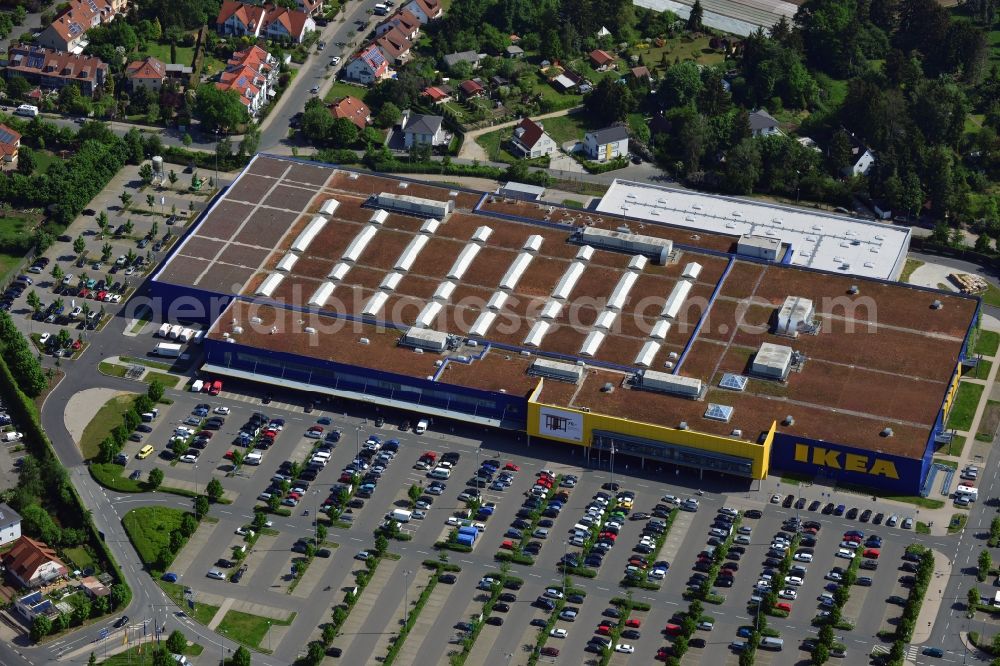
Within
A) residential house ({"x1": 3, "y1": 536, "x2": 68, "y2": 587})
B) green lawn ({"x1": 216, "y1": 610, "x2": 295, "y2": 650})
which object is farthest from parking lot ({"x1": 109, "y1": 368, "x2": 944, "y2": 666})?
residential house ({"x1": 3, "y1": 536, "x2": 68, "y2": 587})

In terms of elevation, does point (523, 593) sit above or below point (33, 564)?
below

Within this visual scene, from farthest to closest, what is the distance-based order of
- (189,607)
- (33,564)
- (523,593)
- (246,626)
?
(523,593) → (33,564) → (189,607) → (246,626)

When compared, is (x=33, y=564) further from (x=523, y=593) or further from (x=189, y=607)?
(x=523, y=593)

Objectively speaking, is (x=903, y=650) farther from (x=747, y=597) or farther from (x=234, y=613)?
(x=234, y=613)

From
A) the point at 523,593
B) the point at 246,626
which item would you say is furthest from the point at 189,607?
the point at 523,593

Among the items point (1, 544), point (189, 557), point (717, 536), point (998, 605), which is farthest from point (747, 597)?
point (1, 544)

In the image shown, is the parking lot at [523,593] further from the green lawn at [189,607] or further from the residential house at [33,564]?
the residential house at [33,564]
